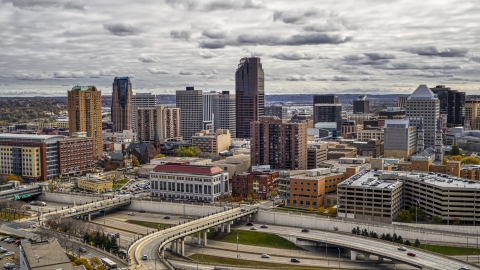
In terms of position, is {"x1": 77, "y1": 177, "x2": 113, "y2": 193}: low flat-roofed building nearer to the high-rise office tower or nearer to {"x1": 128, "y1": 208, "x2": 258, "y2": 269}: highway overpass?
the high-rise office tower

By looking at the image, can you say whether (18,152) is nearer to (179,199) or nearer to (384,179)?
(179,199)

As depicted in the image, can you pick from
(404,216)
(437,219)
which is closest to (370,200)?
(404,216)

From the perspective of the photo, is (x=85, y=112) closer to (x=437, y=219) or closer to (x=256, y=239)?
(x=256, y=239)

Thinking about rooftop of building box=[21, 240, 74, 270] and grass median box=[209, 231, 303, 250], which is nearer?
rooftop of building box=[21, 240, 74, 270]

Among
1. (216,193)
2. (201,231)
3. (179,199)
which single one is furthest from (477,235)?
(179,199)

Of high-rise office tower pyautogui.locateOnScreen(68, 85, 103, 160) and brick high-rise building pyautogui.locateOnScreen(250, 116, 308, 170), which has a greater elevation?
high-rise office tower pyautogui.locateOnScreen(68, 85, 103, 160)

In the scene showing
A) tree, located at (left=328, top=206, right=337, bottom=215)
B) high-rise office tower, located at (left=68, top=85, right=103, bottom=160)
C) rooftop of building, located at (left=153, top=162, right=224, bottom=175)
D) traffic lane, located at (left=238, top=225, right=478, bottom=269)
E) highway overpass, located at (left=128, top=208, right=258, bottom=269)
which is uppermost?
high-rise office tower, located at (left=68, top=85, right=103, bottom=160)

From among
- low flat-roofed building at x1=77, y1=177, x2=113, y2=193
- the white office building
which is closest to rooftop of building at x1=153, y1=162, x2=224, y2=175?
the white office building

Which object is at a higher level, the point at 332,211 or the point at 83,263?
the point at 83,263
